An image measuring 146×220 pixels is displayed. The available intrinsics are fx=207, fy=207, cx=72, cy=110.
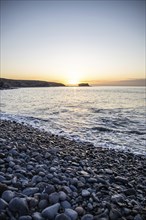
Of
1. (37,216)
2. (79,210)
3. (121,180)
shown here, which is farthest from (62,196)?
(121,180)

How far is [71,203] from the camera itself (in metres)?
4.66

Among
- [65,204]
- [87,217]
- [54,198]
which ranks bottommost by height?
[87,217]

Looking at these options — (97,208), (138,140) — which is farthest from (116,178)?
(138,140)

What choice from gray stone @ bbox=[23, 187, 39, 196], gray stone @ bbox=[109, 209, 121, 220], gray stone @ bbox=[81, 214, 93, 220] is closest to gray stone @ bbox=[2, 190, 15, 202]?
gray stone @ bbox=[23, 187, 39, 196]

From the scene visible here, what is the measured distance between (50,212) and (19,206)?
0.61 metres

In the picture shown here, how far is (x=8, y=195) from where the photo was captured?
14.0 feet

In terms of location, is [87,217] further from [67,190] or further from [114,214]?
A: [67,190]

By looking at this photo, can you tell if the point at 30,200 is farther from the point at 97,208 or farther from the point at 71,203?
the point at 97,208

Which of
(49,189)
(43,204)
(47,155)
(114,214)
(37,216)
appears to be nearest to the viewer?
(37,216)

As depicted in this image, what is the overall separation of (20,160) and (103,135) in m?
8.95

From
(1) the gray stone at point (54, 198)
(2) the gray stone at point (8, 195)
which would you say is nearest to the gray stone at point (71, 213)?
(1) the gray stone at point (54, 198)

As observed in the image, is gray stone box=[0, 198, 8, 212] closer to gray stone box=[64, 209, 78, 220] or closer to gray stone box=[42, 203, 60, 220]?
gray stone box=[42, 203, 60, 220]

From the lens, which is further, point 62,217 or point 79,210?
point 79,210

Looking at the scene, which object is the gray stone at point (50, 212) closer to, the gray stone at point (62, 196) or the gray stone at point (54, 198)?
the gray stone at point (54, 198)
